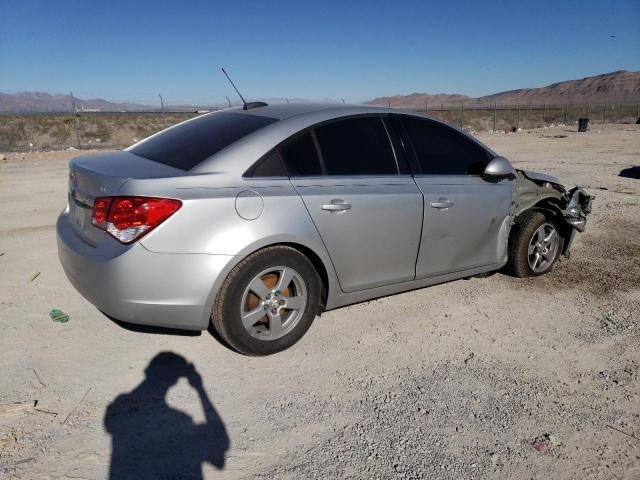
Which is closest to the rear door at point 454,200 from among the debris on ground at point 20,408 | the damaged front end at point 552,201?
the damaged front end at point 552,201

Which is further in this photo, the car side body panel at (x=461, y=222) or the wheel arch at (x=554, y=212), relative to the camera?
the wheel arch at (x=554, y=212)

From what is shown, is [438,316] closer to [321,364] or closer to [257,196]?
[321,364]

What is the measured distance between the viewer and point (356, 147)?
3998mm

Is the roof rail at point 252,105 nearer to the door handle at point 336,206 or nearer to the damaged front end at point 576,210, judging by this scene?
the door handle at point 336,206

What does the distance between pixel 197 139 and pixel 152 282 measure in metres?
1.23

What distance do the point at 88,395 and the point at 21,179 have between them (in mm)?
10036

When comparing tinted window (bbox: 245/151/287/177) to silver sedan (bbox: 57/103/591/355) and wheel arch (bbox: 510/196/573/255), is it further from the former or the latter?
wheel arch (bbox: 510/196/573/255)

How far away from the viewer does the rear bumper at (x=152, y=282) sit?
312 cm

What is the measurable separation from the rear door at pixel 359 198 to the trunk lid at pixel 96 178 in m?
0.89

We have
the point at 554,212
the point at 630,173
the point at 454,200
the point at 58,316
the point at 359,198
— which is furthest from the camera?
the point at 630,173

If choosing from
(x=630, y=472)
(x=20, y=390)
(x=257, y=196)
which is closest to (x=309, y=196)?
(x=257, y=196)

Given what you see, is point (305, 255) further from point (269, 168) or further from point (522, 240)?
point (522, 240)

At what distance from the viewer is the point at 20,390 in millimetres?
3166

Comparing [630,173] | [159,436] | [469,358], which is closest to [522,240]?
[469,358]
